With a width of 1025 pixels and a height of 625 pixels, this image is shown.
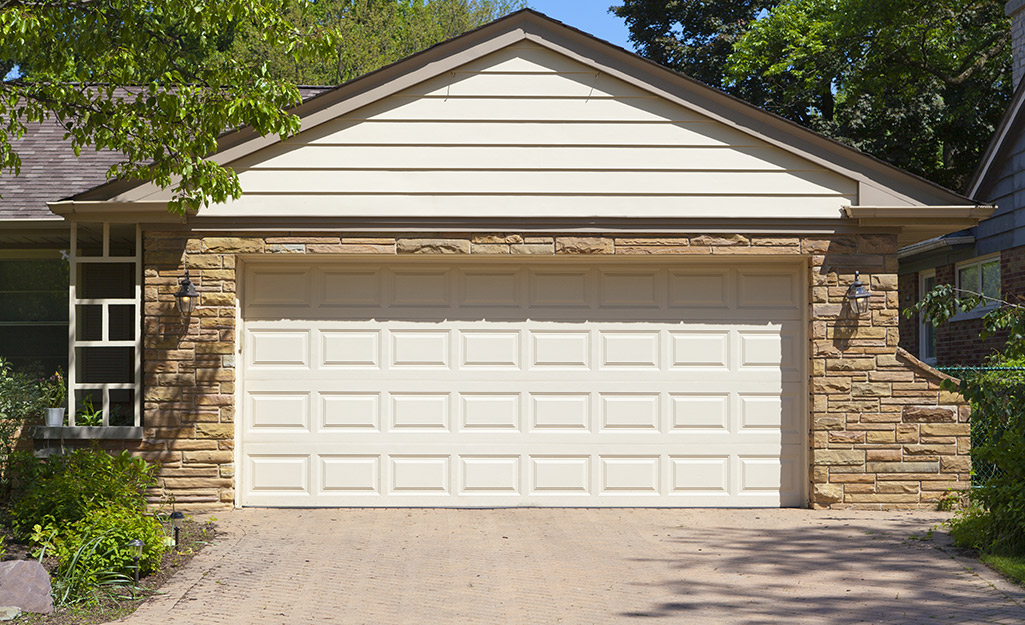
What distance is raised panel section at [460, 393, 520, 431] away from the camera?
10195mm

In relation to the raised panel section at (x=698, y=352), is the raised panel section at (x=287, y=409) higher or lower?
lower

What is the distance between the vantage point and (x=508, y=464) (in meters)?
10.2

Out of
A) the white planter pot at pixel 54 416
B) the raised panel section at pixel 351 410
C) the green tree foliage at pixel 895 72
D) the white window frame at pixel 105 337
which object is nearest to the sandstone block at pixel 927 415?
the raised panel section at pixel 351 410

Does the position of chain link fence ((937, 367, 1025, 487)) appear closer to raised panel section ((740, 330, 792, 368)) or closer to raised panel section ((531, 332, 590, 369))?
raised panel section ((740, 330, 792, 368))

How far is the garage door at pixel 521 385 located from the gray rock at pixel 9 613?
160 inches

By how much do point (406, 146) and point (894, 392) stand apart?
534 cm

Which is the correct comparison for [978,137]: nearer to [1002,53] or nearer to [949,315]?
[1002,53]

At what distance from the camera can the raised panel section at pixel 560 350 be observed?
1025 cm

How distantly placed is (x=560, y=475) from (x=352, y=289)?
278 cm

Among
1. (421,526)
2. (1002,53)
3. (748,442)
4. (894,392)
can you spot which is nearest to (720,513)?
(748,442)

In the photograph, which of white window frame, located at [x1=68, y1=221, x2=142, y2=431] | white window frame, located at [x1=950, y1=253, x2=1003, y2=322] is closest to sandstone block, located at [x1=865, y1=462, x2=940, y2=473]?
white window frame, located at [x1=950, y1=253, x2=1003, y2=322]

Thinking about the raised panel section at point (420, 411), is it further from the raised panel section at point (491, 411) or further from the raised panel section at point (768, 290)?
the raised panel section at point (768, 290)

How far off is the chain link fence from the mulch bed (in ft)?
20.3

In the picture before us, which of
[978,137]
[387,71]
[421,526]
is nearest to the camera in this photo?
[421,526]
